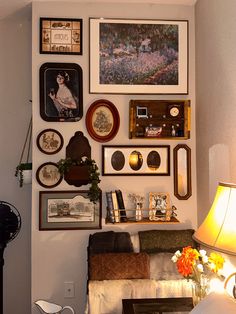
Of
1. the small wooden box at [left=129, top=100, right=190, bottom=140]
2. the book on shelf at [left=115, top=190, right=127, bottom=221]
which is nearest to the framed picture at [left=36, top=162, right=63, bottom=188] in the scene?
the book on shelf at [left=115, top=190, right=127, bottom=221]

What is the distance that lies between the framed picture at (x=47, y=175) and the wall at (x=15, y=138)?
1.21 ft

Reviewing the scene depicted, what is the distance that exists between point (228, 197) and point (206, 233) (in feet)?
0.63

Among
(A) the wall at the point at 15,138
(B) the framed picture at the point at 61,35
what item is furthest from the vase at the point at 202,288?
(B) the framed picture at the point at 61,35

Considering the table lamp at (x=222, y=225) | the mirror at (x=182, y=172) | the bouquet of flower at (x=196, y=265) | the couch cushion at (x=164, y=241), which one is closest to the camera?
the table lamp at (x=222, y=225)

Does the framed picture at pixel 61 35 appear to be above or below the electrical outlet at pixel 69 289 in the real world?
above

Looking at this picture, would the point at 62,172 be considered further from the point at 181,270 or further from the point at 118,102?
the point at 181,270

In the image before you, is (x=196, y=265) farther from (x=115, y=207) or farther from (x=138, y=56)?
(x=138, y=56)

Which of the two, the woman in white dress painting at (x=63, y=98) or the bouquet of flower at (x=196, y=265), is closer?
the bouquet of flower at (x=196, y=265)

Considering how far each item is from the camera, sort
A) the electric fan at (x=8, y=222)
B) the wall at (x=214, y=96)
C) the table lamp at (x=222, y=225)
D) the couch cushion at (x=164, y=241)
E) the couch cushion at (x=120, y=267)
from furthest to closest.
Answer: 1. the electric fan at (x=8, y=222)
2. the couch cushion at (x=164, y=241)
3. the couch cushion at (x=120, y=267)
4. the wall at (x=214, y=96)
5. the table lamp at (x=222, y=225)

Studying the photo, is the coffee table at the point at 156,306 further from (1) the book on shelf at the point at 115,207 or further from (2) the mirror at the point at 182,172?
(2) the mirror at the point at 182,172

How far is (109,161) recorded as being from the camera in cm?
283

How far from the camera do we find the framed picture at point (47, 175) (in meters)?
2.78

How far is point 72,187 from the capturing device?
2811mm

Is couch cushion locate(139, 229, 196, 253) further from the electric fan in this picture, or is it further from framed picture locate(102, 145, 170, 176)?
the electric fan
